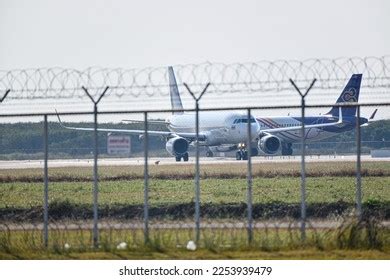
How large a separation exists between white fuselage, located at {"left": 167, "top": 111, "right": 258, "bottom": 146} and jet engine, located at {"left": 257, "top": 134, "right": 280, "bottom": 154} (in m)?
0.64

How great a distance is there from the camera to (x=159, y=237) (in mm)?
13023

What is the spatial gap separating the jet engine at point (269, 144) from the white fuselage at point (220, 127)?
2.11ft

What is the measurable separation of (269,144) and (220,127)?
9.91 feet

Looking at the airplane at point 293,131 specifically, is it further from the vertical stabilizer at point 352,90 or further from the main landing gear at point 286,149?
the vertical stabilizer at point 352,90

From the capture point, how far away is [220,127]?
5200 centimetres

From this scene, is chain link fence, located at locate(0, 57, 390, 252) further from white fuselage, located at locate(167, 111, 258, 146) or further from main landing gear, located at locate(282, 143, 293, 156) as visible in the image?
main landing gear, located at locate(282, 143, 293, 156)

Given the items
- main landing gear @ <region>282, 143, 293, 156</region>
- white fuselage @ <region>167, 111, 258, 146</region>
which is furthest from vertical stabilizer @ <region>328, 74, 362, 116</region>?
main landing gear @ <region>282, 143, 293, 156</region>

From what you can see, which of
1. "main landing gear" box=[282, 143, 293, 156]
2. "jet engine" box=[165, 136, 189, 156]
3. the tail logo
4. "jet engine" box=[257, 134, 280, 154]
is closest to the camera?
the tail logo

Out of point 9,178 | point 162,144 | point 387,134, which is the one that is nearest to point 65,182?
point 9,178

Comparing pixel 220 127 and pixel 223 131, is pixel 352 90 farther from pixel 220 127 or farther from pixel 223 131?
pixel 220 127

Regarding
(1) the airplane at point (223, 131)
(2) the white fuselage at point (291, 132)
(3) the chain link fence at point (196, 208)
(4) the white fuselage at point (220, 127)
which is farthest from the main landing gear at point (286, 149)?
(3) the chain link fence at point (196, 208)

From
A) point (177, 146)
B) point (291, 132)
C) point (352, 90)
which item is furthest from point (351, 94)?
point (291, 132)

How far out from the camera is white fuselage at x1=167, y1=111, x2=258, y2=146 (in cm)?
5050

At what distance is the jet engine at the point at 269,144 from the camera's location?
51938mm
